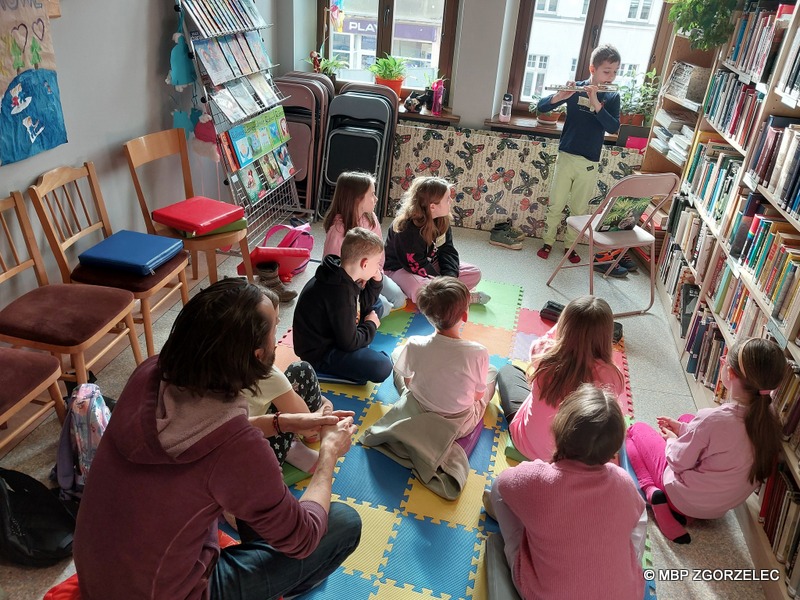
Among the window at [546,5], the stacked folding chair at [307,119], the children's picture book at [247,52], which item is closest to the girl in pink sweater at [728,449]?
the children's picture book at [247,52]

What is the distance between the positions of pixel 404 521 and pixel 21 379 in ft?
4.57

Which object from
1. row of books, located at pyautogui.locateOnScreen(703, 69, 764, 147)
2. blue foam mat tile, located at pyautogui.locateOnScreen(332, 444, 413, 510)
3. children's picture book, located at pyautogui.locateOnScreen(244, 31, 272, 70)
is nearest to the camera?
blue foam mat tile, located at pyautogui.locateOnScreen(332, 444, 413, 510)

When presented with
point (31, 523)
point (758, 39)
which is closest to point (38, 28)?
point (31, 523)

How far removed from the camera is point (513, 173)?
4617 mm

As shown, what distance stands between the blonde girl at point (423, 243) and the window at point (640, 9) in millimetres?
2384

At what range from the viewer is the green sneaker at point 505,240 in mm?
4496

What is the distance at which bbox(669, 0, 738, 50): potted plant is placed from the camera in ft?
11.0

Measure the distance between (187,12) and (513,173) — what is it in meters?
2.50

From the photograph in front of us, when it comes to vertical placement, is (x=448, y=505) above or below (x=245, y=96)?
below

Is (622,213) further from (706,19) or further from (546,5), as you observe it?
(546,5)

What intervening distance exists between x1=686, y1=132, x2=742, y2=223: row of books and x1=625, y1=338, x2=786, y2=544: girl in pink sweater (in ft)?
4.22

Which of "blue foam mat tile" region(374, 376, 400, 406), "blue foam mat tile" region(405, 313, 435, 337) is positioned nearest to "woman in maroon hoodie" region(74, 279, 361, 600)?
"blue foam mat tile" region(374, 376, 400, 406)

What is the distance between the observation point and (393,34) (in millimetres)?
5000

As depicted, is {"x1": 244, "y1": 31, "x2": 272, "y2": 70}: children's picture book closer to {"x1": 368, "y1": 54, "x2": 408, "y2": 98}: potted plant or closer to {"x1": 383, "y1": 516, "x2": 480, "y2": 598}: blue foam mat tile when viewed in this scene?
{"x1": 368, "y1": 54, "x2": 408, "y2": 98}: potted plant
